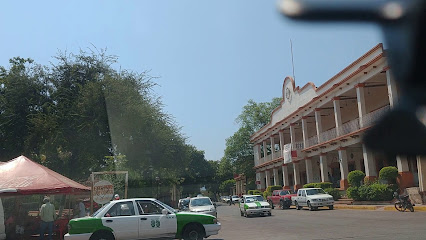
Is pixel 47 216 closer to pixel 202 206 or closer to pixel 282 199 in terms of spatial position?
pixel 202 206

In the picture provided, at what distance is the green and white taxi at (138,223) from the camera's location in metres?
12.3

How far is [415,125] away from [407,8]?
1054mm

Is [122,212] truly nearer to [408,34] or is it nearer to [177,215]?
[177,215]

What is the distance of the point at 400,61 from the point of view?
343 centimetres

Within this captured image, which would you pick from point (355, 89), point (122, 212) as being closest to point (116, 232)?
point (122, 212)

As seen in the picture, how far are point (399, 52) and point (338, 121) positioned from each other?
33.3 meters

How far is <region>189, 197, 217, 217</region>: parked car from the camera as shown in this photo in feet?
71.7

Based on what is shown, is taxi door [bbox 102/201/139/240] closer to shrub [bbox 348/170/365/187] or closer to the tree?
shrub [bbox 348/170/365/187]

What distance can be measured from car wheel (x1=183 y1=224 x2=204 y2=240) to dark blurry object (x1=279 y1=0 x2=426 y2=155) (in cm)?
1004

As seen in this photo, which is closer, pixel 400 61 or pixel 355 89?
pixel 400 61

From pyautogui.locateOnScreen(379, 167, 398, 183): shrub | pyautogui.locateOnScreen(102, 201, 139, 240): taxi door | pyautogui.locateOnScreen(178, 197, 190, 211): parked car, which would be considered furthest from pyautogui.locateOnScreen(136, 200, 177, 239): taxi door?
pyautogui.locateOnScreen(379, 167, 398, 183): shrub

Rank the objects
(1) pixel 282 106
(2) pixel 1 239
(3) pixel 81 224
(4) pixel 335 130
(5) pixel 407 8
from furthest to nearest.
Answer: (1) pixel 282 106
(4) pixel 335 130
(2) pixel 1 239
(3) pixel 81 224
(5) pixel 407 8

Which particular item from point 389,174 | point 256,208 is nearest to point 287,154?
point 389,174

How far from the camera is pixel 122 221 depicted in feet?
41.5
